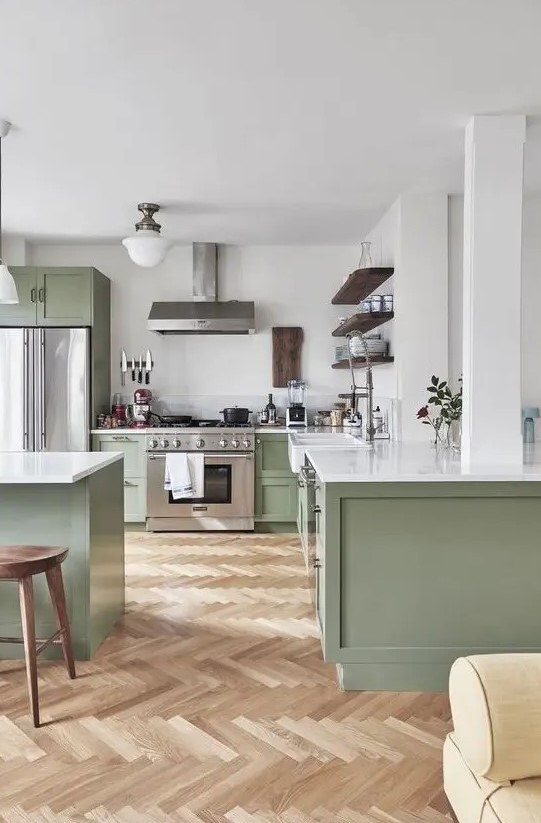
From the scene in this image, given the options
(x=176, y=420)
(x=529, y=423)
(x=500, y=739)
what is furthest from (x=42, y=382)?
(x=500, y=739)

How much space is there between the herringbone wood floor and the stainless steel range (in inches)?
74.2

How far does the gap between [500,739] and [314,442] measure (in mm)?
3472

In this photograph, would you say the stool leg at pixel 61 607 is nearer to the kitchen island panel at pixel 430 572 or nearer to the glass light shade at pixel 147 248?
the kitchen island panel at pixel 430 572

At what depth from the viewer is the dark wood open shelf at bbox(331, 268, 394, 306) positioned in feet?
15.2

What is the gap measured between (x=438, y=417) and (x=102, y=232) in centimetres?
311

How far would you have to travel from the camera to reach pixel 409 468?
2.92 m

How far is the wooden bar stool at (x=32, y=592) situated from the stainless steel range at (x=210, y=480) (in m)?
2.65

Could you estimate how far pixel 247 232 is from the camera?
18.2 ft

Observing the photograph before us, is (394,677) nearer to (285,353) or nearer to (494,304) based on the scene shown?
(494,304)

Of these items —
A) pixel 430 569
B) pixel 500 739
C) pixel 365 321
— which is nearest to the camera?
pixel 500 739

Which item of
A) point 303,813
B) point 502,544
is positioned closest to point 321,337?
point 502,544

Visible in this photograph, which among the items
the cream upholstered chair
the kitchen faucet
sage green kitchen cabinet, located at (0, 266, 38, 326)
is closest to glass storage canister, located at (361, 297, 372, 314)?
the kitchen faucet

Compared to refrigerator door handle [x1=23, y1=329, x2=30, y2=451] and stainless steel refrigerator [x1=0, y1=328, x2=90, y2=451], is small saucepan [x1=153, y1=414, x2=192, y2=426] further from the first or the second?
refrigerator door handle [x1=23, y1=329, x2=30, y2=451]

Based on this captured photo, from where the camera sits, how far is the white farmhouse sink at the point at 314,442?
443 cm
